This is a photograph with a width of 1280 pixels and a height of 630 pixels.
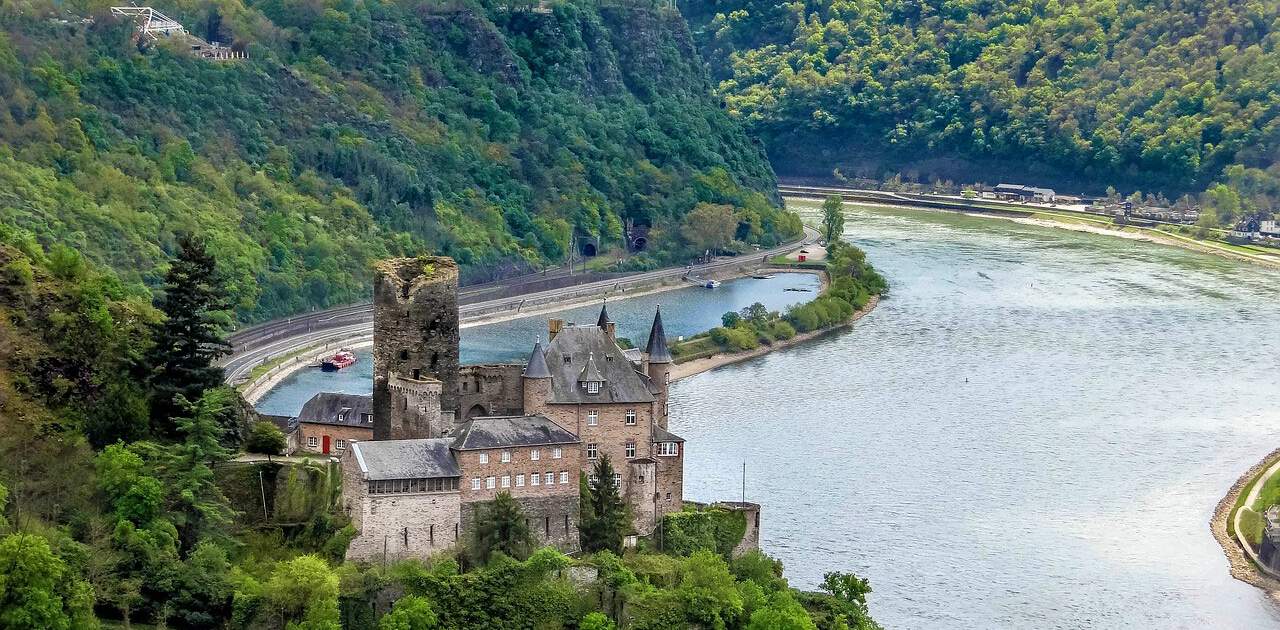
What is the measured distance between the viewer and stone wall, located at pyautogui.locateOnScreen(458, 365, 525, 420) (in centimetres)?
7438

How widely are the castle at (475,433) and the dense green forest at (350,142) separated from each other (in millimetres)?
42366

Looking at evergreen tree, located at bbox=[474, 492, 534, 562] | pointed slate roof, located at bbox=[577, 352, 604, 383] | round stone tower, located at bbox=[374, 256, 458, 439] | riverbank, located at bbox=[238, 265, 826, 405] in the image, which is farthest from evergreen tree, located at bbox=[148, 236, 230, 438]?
riverbank, located at bbox=[238, 265, 826, 405]

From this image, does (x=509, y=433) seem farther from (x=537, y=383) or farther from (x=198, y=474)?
(x=198, y=474)

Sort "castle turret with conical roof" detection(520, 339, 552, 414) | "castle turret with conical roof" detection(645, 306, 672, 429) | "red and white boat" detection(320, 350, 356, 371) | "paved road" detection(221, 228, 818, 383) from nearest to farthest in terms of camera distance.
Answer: "castle turret with conical roof" detection(520, 339, 552, 414) < "castle turret with conical roof" detection(645, 306, 672, 429) < "paved road" detection(221, 228, 818, 383) < "red and white boat" detection(320, 350, 356, 371)

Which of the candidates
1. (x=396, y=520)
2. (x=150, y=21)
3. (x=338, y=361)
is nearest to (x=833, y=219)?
(x=150, y=21)

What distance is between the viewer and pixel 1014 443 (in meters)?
110

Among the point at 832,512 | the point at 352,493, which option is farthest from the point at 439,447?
the point at 832,512

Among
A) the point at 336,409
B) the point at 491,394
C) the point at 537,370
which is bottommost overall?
the point at 336,409

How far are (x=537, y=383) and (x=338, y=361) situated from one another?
162ft

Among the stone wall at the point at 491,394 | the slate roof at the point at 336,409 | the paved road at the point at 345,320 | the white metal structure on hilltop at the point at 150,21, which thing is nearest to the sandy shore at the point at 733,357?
the paved road at the point at 345,320

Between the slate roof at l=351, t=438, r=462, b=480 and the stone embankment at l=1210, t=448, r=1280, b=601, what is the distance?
3469cm

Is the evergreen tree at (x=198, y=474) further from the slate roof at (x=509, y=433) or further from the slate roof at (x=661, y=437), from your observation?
the slate roof at (x=661, y=437)

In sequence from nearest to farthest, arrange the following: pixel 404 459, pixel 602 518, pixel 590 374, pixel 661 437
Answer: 1. pixel 404 459
2. pixel 602 518
3. pixel 590 374
4. pixel 661 437

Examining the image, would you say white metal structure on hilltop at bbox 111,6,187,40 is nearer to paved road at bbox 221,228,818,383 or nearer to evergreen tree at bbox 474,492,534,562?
paved road at bbox 221,228,818,383
